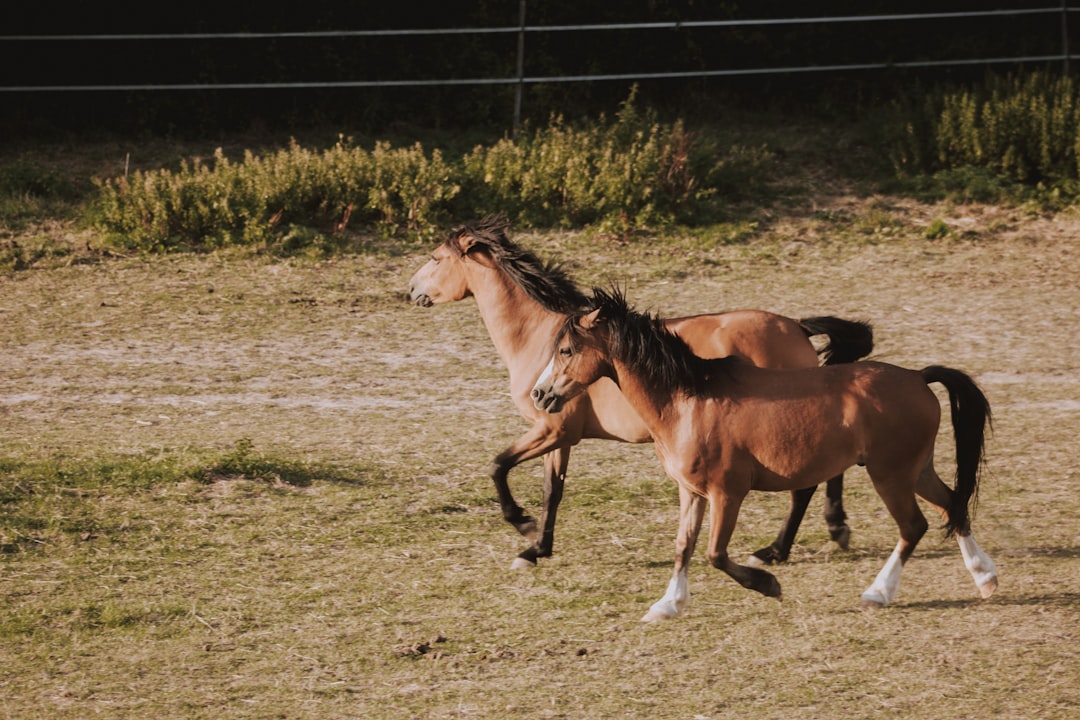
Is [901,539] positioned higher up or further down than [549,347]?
further down

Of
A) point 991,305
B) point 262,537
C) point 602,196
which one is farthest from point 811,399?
point 602,196

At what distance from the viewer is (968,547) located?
5730mm

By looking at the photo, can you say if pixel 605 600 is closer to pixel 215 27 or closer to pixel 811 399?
pixel 811 399

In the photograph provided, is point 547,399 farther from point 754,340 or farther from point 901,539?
point 901,539

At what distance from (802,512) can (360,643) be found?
2.27 metres

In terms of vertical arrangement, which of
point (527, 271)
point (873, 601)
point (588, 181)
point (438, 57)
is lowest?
point (873, 601)

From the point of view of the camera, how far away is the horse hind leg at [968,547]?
224 inches

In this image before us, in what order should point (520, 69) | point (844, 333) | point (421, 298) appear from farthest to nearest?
1. point (520, 69)
2. point (421, 298)
3. point (844, 333)

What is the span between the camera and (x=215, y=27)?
52.0ft

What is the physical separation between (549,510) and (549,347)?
2.73 feet

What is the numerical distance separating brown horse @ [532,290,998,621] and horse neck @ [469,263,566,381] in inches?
38.8

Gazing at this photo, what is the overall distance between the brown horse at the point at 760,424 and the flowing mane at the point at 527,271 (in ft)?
3.66

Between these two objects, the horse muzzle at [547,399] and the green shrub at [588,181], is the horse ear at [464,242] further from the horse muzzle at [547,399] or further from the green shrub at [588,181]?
the green shrub at [588,181]

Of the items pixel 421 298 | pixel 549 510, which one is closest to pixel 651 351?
pixel 549 510
